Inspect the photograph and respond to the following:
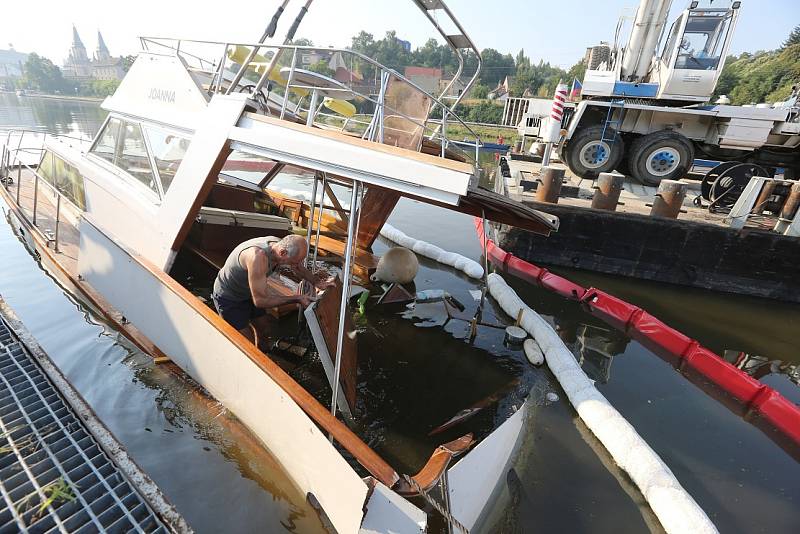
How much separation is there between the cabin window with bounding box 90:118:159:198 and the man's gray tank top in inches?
51.5

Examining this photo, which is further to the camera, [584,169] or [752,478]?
[584,169]

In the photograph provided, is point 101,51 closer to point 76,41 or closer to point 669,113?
point 76,41

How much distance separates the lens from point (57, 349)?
4.23 m

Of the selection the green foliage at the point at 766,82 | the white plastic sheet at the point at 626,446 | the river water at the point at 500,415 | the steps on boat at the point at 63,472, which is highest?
the green foliage at the point at 766,82

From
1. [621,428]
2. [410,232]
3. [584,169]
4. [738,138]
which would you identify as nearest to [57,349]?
[621,428]

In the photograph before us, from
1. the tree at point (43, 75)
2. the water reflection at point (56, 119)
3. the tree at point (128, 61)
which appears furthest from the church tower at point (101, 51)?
the tree at point (128, 61)

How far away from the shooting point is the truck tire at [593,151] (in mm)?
9281

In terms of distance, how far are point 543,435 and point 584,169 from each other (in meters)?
7.90

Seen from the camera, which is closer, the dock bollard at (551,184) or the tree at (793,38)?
the dock bollard at (551,184)

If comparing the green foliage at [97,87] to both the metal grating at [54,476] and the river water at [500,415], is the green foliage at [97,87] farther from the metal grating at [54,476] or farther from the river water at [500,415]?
the metal grating at [54,476]

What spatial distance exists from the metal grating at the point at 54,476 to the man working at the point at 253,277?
53.8 inches

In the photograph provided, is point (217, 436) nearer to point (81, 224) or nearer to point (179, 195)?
point (179, 195)

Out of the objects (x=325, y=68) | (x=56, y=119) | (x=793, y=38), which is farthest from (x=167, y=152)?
(x=793, y=38)

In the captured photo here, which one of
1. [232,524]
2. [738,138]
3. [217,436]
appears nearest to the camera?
[232,524]
